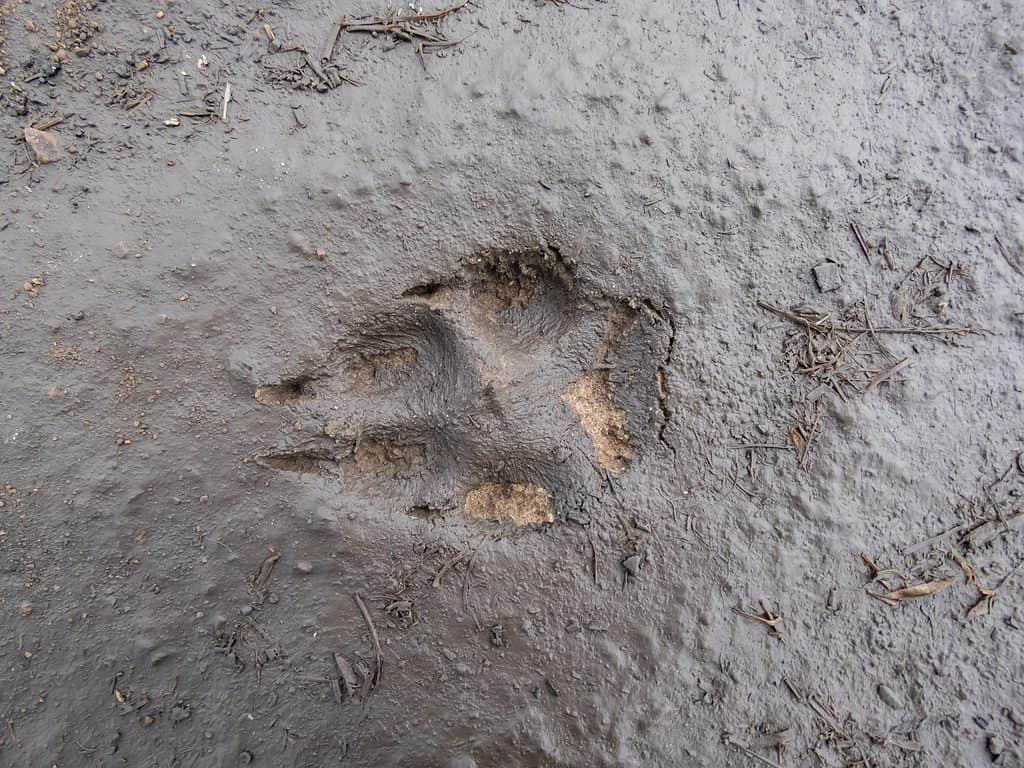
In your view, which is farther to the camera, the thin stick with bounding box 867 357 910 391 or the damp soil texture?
the thin stick with bounding box 867 357 910 391

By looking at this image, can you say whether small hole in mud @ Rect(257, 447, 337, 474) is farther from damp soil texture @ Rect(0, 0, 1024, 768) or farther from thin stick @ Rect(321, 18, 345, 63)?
thin stick @ Rect(321, 18, 345, 63)

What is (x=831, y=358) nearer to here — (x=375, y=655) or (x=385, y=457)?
(x=385, y=457)

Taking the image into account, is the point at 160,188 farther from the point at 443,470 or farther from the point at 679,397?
the point at 679,397

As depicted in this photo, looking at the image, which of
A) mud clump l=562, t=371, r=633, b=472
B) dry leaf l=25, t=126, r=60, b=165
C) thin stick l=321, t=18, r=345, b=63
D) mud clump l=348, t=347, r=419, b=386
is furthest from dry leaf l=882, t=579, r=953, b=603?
dry leaf l=25, t=126, r=60, b=165

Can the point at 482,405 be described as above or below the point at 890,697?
above

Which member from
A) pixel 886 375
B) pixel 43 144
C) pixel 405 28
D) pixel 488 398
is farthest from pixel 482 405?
pixel 43 144

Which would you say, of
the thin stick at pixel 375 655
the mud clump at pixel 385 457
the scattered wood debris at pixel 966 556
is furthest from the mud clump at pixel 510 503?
the scattered wood debris at pixel 966 556

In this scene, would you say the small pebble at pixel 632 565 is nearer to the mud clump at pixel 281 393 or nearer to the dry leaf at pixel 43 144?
the mud clump at pixel 281 393
